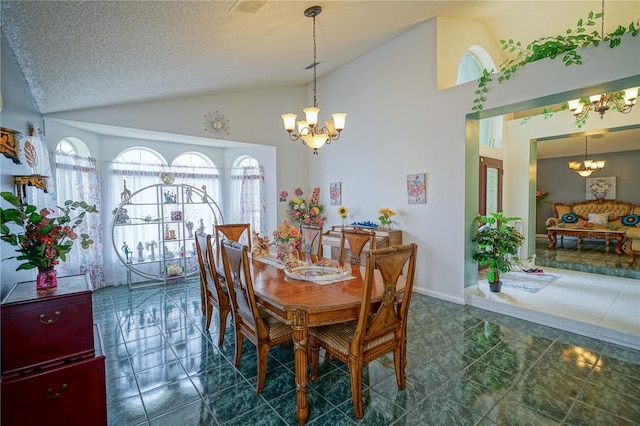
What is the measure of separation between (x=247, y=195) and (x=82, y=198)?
8.44ft

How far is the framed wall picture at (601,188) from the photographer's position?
7.71 m

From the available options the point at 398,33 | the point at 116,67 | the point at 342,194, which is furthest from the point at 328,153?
the point at 116,67

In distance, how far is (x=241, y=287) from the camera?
213 centimetres

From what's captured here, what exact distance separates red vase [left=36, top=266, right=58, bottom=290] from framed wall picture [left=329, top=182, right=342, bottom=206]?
4.30 meters

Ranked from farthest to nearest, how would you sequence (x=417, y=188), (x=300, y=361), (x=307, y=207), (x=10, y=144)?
1. (x=307, y=207)
2. (x=417, y=188)
3. (x=300, y=361)
4. (x=10, y=144)

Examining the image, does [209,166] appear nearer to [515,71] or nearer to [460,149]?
[460,149]

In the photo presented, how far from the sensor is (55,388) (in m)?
1.56

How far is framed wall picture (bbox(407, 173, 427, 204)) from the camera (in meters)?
4.15

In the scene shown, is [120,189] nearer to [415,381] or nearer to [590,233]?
[415,381]

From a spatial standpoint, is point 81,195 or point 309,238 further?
point 81,195

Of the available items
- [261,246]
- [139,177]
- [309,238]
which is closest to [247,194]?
[139,177]

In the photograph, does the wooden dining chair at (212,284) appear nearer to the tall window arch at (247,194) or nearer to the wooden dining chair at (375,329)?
the wooden dining chair at (375,329)

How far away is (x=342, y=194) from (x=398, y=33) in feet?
8.77

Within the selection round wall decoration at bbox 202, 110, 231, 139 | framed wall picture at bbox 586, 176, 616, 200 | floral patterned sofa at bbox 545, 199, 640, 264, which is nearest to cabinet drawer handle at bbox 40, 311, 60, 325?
round wall decoration at bbox 202, 110, 231, 139
